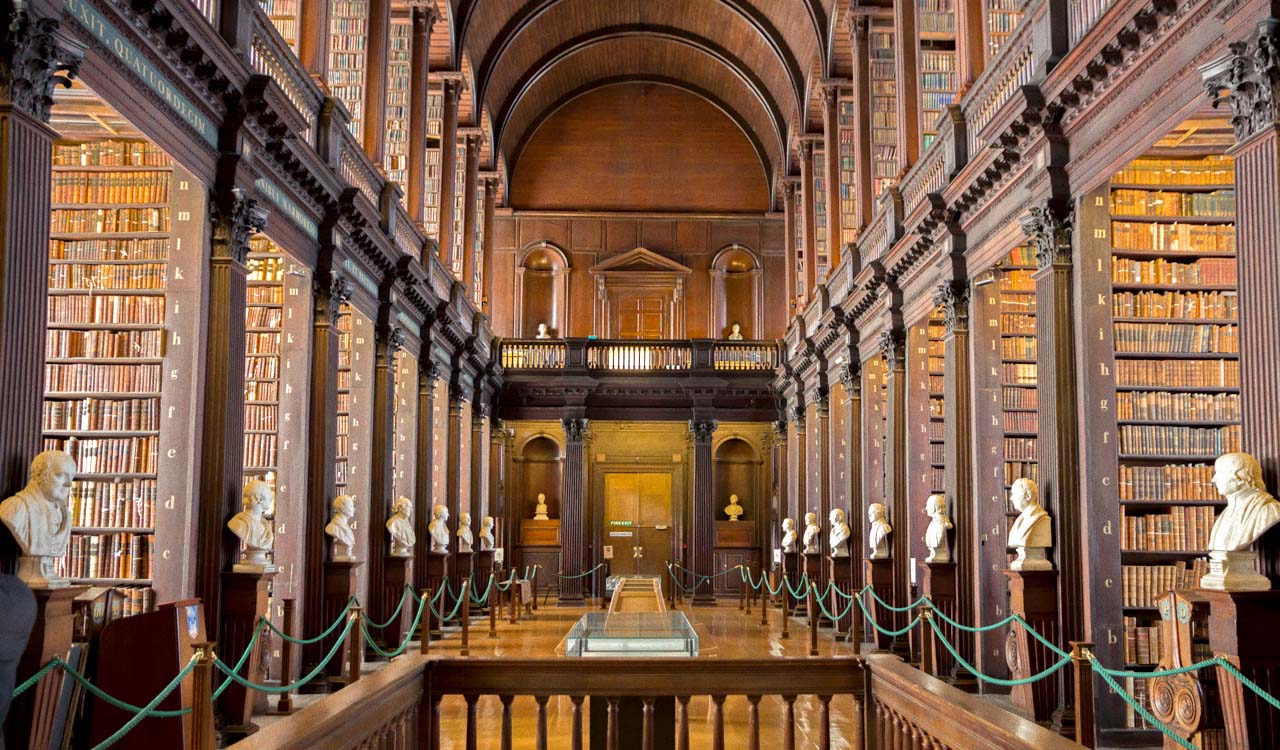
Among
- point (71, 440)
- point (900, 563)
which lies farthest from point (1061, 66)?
point (71, 440)

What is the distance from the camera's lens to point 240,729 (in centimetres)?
700

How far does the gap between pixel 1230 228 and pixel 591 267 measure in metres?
15.8

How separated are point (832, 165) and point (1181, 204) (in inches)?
316

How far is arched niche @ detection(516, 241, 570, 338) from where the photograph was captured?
22.9 meters

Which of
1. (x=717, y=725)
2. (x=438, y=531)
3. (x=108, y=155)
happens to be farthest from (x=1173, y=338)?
(x=438, y=531)

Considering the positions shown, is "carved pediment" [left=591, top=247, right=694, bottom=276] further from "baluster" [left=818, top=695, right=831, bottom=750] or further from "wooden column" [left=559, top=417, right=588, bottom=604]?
"baluster" [left=818, top=695, right=831, bottom=750]

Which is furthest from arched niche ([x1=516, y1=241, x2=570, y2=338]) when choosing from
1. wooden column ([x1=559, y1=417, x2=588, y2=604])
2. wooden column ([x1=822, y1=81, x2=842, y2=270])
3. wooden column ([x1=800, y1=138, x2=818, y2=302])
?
wooden column ([x1=822, y1=81, x2=842, y2=270])

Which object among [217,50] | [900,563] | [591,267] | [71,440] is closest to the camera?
[217,50]

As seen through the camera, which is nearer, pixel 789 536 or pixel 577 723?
pixel 577 723

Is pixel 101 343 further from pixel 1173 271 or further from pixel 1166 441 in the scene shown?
Result: pixel 1173 271

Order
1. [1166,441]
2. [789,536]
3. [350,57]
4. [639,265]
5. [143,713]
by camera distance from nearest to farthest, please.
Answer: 1. [143,713]
2. [1166,441]
3. [350,57]
4. [789,536]
5. [639,265]

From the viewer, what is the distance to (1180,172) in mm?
8008

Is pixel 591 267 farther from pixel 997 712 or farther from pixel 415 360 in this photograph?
pixel 997 712

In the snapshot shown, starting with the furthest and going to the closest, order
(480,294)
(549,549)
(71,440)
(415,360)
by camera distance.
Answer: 1. (549,549)
2. (480,294)
3. (415,360)
4. (71,440)
